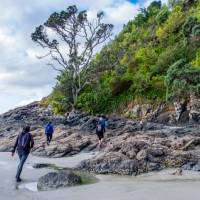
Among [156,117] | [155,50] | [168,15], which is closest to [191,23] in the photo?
[155,50]

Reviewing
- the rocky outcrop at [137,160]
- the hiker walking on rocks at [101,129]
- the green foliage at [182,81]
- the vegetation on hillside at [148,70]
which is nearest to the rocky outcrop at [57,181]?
the rocky outcrop at [137,160]

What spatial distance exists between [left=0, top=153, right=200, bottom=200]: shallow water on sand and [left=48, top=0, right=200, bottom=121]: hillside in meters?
22.1

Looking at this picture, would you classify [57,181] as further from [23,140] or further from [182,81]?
[182,81]

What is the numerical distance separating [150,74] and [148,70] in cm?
182

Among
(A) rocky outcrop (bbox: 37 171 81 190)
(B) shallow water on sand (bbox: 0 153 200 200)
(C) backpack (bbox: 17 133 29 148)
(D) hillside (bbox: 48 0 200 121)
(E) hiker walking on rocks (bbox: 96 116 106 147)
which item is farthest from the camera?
(D) hillside (bbox: 48 0 200 121)

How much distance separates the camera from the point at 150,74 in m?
41.8

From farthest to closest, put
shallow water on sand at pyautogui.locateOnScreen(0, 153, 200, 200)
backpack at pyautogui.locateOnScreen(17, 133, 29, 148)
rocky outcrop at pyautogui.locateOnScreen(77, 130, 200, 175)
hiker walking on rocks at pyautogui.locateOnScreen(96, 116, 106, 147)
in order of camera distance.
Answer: hiker walking on rocks at pyautogui.locateOnScreen(96, 116, 106, 147)
backpack at pyautogui.locateOnScreen(17, 133, 29, 148)
rocky outcrop at pyautogui.locateOnScreen(77, 130, 200, 175)
shallow water on sand at pyautogui.locateOnScreen(0, 153, 200, 200)

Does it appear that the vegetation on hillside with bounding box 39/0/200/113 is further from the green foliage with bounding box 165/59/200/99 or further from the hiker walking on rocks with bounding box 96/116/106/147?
the hiker walking on rocks with bounding box 96/116/106/147

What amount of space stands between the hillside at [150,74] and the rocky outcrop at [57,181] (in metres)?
23.1

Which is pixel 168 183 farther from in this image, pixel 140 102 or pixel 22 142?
pixel 140 102

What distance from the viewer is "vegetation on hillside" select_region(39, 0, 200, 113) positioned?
35.4 metres

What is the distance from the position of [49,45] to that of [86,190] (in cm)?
3391

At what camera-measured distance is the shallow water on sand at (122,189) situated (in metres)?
8.82

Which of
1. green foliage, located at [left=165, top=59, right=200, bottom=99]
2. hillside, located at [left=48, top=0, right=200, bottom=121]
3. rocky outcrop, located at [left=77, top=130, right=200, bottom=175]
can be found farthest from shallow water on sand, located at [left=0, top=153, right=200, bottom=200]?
hillside, located at [left=48, top=0, right=200, bottom=121]
